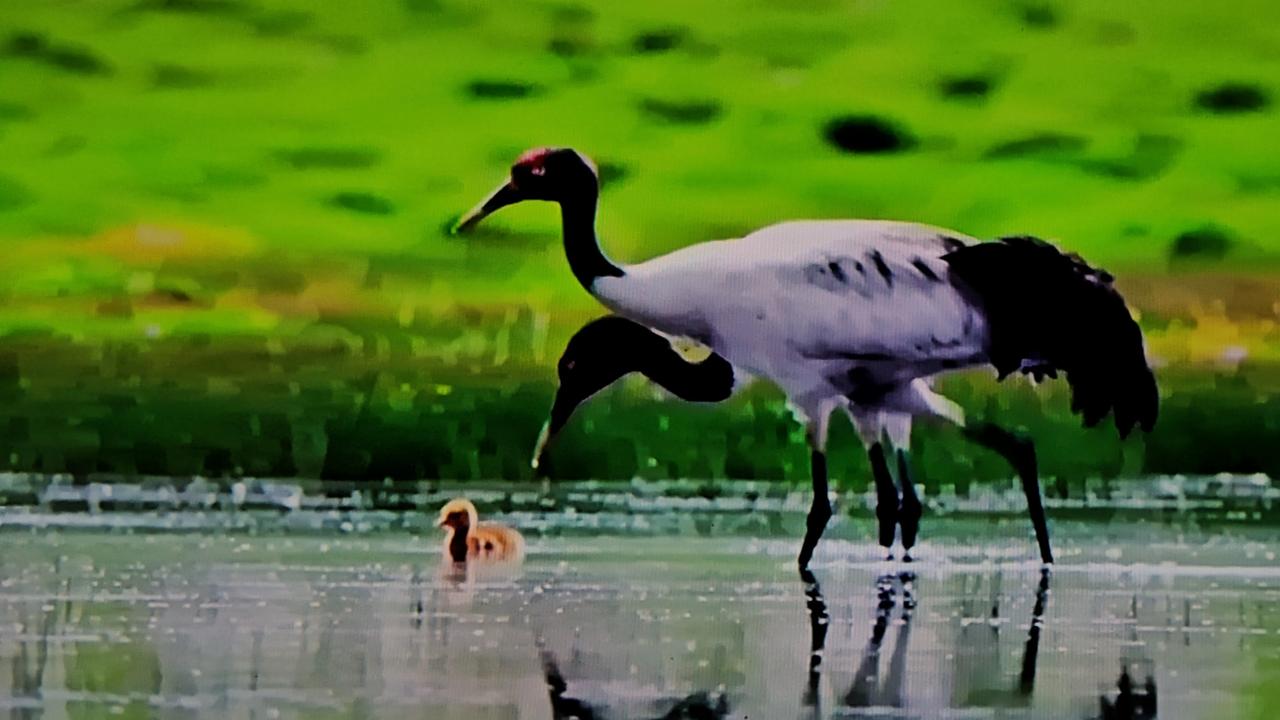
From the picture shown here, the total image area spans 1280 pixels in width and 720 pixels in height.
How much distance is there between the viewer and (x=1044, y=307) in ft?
16.1

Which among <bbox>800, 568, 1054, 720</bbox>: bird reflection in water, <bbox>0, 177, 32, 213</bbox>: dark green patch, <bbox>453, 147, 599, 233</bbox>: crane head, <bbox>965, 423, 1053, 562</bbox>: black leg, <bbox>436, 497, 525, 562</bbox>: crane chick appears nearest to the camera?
<bbox>800, 568, 1054, 720</bbox>: bird reflection in water

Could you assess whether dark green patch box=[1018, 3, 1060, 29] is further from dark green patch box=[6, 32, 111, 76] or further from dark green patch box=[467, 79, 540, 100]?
dark green patch box=[6, 32, 111, 76]

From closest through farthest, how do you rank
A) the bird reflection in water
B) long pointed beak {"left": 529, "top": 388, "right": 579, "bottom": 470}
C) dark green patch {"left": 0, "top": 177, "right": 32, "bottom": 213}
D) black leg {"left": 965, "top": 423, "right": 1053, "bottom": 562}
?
the bird reflection in water, black leg {"left": 965, "top": 423, "right": 1053, "bottom": 562}, long pointed beak {"left": 529, "top": 388, "right": 579, "bottom": 470}, dark green patch {"left": 0, "top": 177, "right": 32, "bottom": 213}

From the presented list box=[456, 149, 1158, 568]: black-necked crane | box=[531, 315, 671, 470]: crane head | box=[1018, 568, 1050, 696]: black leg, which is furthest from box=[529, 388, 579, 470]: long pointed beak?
box=[1018, 568, 1050, 696]: black leg

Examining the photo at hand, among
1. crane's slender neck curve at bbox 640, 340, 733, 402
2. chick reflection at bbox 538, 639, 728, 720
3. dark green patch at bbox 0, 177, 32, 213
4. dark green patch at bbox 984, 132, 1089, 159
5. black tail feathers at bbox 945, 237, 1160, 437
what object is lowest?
chick reflection at bbox 538, 639, 728, 720

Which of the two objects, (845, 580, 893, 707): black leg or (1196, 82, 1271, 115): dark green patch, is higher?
(1196, 82, 1271, 115): dark green patch

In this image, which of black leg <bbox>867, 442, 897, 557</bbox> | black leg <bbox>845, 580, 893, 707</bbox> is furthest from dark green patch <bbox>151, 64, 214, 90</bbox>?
black leg <bbox>845, 580, 893, 707</bbox>

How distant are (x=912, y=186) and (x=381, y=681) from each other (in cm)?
443

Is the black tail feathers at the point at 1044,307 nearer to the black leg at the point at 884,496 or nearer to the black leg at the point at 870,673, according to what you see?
the black leg at the point at 884,496

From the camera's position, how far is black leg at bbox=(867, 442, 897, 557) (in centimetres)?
523

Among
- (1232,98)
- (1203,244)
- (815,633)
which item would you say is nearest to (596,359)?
(1203,244)

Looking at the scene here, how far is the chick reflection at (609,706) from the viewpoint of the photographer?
8.25 ft

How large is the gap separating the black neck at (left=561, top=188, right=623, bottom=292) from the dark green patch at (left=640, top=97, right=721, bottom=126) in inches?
65.5

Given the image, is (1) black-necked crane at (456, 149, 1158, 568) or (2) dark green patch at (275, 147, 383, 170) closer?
(1) black-necked crane at (456, 149, 1158, 568)
